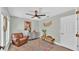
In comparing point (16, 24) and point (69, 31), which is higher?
point (16, 24)

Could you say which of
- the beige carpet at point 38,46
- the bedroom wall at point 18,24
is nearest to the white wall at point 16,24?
the bedroom wall at point 18,24

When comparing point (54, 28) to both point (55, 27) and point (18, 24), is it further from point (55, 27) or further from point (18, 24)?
point (18, 24)

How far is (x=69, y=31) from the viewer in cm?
232

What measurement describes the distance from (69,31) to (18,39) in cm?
87

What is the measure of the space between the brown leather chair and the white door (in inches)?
24.3

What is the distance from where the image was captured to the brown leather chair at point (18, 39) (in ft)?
7.64

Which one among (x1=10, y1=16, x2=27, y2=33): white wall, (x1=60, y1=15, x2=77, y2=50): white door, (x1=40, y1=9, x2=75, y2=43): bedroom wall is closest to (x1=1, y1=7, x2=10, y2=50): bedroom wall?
(x1=10, y1=16, x2=27, y2=33): white wall

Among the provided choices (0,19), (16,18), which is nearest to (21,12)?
(16,18)

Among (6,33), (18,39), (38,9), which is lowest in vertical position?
(18,39)

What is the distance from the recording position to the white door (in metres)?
2.30

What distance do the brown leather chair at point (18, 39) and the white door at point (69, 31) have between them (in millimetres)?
618

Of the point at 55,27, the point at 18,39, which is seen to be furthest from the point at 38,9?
the point at 18,39
